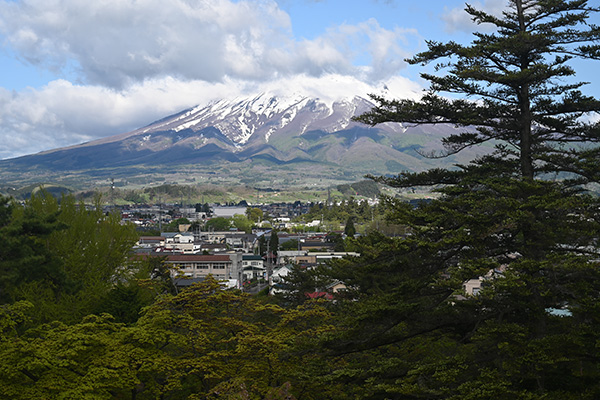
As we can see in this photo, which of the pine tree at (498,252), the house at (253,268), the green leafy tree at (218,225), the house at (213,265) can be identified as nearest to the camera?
the pine tree at (498,252)

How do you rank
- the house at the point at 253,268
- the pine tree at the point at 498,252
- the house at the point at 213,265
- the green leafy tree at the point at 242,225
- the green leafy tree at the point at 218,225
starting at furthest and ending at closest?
the green leafy tree at the point at 218,225, the green leafy tree at the point at 242,225, the house at the point at 253,268, the house at the point at 213,265, the pine tree at the point at 498,252

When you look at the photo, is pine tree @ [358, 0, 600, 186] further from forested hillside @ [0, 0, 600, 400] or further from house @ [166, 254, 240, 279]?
house @ [166, 254, 240, 279]

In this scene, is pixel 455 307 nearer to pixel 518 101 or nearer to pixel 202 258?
pixel 518 101

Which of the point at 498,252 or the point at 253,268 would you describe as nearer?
the point at 498,252

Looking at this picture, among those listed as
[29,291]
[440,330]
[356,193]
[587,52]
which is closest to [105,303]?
[29,291]

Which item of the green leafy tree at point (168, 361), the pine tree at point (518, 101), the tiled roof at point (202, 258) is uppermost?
the pine tree at point (518, 101)

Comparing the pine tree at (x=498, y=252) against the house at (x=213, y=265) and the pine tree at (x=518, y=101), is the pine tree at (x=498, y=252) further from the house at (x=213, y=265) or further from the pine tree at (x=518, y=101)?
the house at (x=213, y=265)

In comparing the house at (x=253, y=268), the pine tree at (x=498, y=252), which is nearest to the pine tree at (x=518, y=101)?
the pine tree at (x=498, y=252)

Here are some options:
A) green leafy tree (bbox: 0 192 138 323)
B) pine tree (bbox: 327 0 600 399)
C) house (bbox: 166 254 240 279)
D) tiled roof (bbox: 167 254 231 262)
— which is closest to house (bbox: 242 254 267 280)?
house (bbox: 166 254 240 279)

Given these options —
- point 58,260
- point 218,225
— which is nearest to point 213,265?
point 58,260

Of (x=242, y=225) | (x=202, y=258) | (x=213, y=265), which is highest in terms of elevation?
(x=202, y=258)

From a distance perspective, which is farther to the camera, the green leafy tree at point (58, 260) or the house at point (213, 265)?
the house at point (213, 265)

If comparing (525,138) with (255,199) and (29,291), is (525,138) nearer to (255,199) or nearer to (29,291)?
(29,291)

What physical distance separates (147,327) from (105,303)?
17.2 feet
